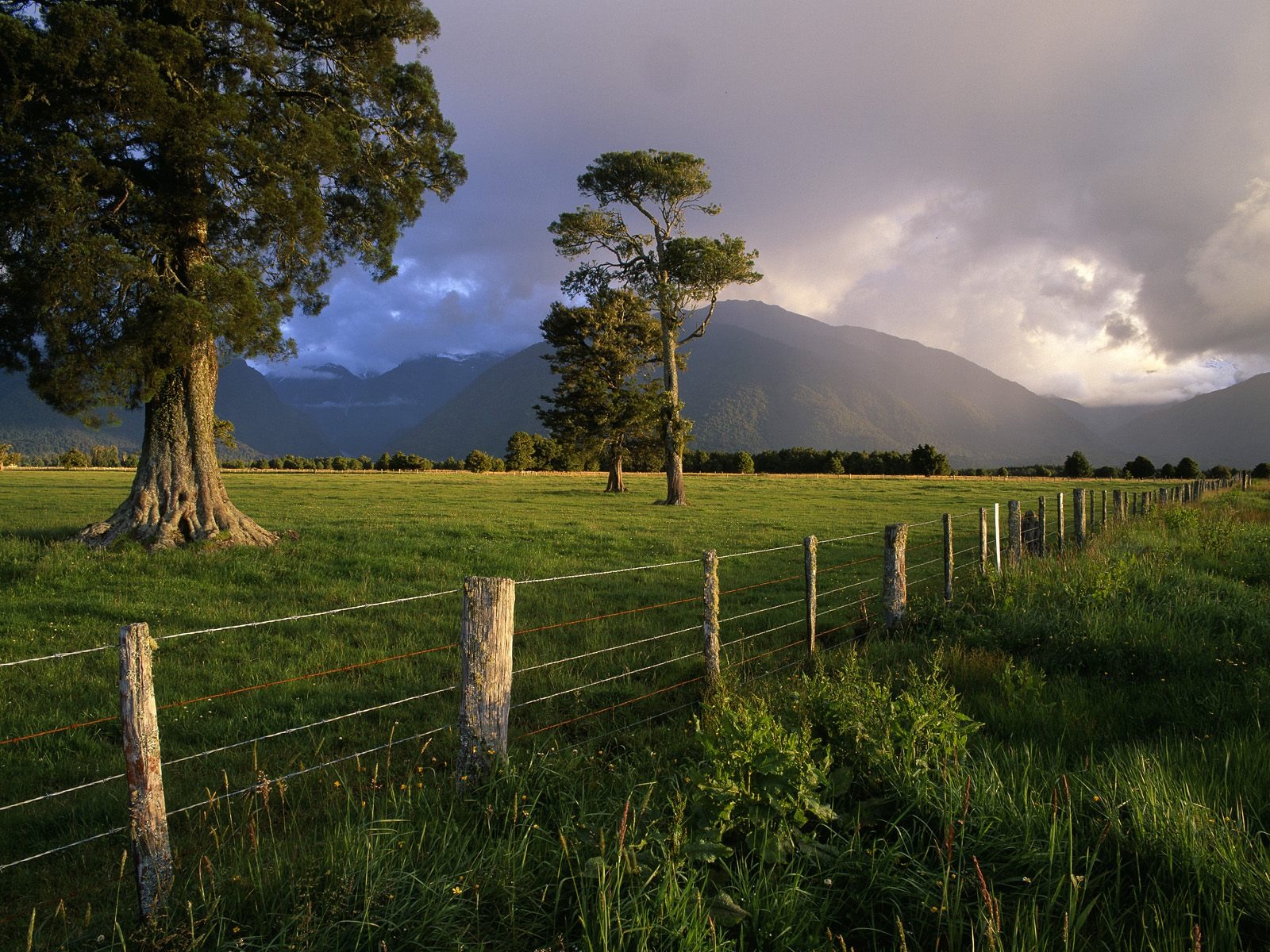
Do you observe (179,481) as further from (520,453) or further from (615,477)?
(520,453)

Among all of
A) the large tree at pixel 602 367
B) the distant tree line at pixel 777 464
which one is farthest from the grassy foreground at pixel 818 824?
the distant tree line at pixel 777 464

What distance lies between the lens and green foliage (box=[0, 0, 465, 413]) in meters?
11.1

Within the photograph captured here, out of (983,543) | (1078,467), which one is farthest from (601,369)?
(1078,467)

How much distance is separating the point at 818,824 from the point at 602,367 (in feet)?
110

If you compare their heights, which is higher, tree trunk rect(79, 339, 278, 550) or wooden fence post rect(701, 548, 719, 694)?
tree trunk rect(79, 339, 278, 550)

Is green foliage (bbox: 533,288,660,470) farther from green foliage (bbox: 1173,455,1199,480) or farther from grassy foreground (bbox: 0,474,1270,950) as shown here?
green foliage (bbox: 1173,455,1199,480)

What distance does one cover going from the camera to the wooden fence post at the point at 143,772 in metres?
3.05

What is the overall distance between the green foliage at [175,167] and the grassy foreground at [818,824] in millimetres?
7795

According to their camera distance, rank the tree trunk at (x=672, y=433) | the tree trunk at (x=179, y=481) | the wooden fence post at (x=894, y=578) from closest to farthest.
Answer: the wooden fence post at (x=894, y=578)
the tree trunk at (x=179, y=481)
the tree trunk at (x=672, y=433)

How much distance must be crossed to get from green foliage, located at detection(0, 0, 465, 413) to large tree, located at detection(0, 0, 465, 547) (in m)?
0.04

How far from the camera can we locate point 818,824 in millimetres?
3541

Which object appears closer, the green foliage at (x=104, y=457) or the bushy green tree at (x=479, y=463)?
the bushy green tree at (x=479, y=463)

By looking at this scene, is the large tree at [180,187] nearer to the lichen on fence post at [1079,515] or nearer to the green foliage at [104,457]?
the lichen on fence post at [1079,515]

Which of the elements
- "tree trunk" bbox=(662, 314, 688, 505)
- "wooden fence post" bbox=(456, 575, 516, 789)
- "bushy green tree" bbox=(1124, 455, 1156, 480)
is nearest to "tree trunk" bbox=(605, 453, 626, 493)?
"tree trunk" bbox=(662, 314, 688, 505)
